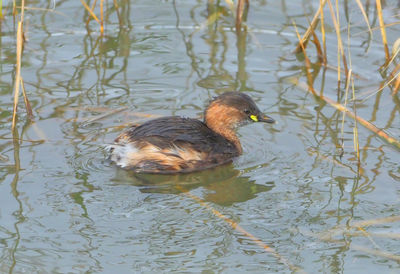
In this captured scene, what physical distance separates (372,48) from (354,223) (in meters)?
3.30

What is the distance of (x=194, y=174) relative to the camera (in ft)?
20.0

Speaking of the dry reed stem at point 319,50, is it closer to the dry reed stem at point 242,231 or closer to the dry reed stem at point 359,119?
the dry reed stem at point 359,119

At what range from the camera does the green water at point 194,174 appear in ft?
16.2

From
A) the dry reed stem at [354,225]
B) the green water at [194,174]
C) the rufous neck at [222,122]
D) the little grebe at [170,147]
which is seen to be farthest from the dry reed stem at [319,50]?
the dry reed stem at [354,225]

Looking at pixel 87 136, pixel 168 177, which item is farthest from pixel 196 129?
pixel 87 136

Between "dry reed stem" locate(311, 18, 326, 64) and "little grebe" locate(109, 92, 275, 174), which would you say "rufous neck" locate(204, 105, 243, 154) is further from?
"dry reed stem" locate(311, 18, 326, 64)

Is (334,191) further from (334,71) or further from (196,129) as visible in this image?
(334,71)

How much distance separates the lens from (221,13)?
8945mm

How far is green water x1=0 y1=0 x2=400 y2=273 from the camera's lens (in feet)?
16.2

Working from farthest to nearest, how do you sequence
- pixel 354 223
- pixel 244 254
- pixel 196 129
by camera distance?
1. pixel 196 129
2. pixel 354 223
3. pixel 244 254

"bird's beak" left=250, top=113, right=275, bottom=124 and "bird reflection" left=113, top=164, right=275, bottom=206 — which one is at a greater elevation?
"bird's beak" left=250, top=113, right=275, bottom=124

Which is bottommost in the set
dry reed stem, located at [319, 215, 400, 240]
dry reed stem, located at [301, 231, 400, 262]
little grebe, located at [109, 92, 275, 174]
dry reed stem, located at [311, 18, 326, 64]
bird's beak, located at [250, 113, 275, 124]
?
dry reed stem, located at [301, 231, 400, 262]

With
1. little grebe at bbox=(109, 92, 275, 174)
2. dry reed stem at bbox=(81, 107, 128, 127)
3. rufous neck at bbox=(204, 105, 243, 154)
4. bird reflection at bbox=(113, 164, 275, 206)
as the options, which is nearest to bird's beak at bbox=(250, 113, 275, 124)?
rufous neck at bbox=(204, 105, 243, 154)

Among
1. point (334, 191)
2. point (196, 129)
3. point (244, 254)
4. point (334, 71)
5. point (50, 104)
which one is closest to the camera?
point (244, 254)
